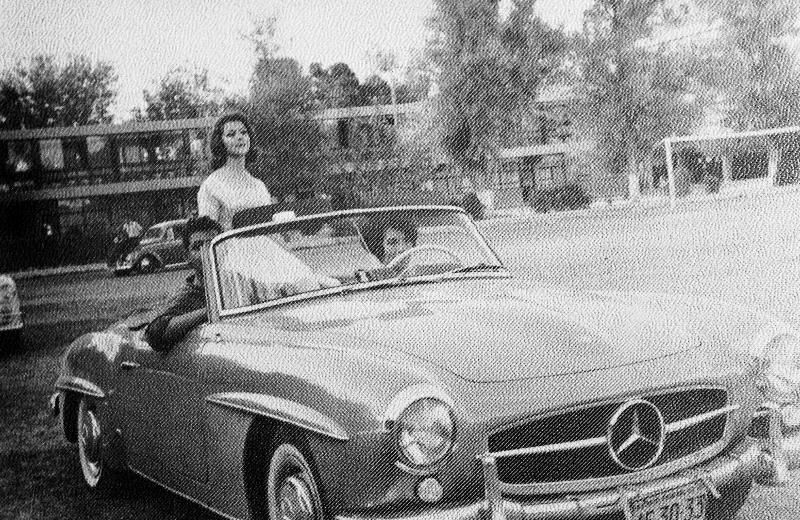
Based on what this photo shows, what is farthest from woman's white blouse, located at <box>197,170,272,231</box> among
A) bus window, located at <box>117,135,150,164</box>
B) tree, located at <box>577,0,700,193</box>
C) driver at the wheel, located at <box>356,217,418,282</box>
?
tree, located at <box>577,0,700,193</box>

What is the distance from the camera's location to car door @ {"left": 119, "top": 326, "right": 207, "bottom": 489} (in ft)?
8.54

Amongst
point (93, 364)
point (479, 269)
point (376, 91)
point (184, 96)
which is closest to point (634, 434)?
point (479, 269)

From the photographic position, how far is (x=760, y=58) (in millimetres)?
3455

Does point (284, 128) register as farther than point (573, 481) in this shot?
Yes

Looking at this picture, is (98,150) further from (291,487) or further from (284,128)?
(291,487)

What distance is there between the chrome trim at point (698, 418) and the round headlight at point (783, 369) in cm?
13

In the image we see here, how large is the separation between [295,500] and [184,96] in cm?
→ 269

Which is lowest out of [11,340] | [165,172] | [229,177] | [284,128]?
[11,340]

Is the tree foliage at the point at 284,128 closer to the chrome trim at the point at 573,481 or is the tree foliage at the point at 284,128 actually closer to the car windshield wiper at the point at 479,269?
the car windshield wiper at the point at 479,269

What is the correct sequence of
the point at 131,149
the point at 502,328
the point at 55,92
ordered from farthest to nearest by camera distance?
the point at 131,149
the point at 55,92
the point at 502,328

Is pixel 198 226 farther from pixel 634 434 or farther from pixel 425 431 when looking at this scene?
pixel 634 434

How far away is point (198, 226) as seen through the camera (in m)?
3.13

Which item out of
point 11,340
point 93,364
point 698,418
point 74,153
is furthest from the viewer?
point 11,340

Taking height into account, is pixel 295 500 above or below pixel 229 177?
below
